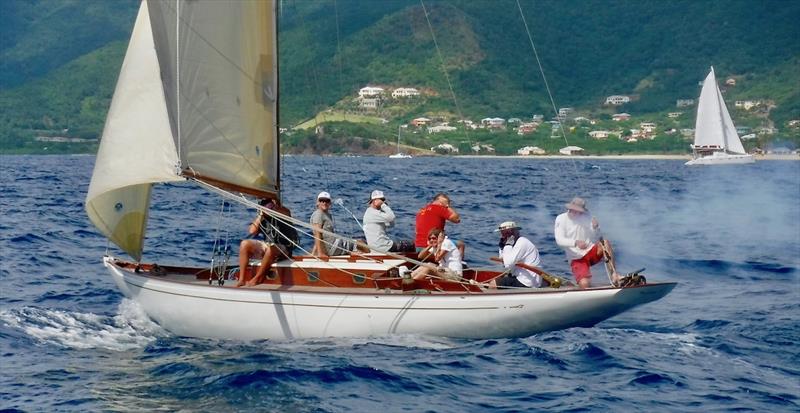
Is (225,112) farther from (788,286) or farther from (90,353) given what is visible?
(788,286)

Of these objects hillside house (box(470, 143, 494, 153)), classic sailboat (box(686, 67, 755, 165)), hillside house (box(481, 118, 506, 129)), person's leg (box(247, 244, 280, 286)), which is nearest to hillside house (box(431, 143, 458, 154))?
hillside house (box(470, 143, 494, 153))

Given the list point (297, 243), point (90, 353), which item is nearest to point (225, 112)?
point (297, 243)

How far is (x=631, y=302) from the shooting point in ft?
54.0

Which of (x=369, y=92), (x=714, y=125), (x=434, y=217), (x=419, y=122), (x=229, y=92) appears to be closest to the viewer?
(x=229, y=92)

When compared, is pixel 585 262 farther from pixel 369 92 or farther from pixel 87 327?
pixel 369 92

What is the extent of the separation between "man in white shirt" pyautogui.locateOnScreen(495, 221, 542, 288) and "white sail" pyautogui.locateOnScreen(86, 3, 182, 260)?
500 centimetres

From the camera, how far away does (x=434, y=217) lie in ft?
60.6

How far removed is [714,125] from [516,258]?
355ft

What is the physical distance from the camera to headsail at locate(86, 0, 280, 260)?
16859mm

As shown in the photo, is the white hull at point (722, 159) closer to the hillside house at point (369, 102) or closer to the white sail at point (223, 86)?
the hillside house at point (369, 102)

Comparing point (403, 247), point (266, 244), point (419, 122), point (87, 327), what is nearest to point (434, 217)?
point (403, 247)

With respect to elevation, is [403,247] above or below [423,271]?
above

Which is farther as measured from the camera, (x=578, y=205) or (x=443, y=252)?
(x=443, y=252)

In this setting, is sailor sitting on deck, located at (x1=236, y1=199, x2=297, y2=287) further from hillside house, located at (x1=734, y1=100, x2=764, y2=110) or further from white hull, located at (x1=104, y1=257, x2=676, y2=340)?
hillside house, located at (x1=734, y1=100, x2=764, y2=110)
